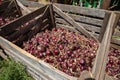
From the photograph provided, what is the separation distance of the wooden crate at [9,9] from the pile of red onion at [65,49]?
3.79ft

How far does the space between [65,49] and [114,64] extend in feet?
3.35

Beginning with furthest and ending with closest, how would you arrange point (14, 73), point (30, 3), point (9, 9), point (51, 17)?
point (9, 9), point (30, 3), point (51, 17), point (14, 73)

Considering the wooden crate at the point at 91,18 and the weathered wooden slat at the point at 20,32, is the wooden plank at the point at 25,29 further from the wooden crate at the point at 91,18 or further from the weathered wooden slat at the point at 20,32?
the wooden crate at the point at 91,18

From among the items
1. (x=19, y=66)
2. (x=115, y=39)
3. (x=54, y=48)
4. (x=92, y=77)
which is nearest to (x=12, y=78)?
(x=19, y=66)

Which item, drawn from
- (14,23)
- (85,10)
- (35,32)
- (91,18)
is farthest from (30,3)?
(91,18)

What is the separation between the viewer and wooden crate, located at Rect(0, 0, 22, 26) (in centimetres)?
493

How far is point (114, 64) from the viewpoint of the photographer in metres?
3.54

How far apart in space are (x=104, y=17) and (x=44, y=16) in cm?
151

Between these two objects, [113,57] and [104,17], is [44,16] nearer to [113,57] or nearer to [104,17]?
[104,17]

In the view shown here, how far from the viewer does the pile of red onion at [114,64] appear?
3.35m

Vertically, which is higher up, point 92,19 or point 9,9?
point 9,9

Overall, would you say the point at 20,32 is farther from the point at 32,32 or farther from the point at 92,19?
the point at 92,19

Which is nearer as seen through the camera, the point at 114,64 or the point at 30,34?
the point at 114,64

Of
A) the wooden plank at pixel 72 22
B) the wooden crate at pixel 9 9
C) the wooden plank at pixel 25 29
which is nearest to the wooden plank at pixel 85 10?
the wooden plank at pixel 72 22
